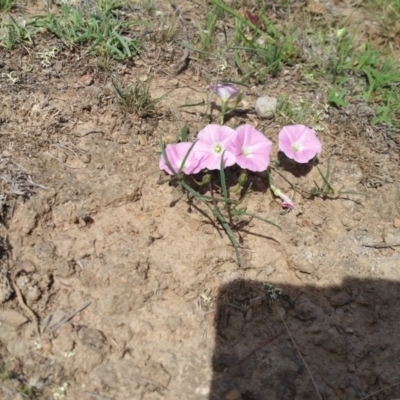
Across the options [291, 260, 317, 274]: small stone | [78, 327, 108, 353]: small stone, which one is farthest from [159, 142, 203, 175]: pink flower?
[78, 327, 108, 353]: small stone

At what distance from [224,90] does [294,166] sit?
1.75 ft

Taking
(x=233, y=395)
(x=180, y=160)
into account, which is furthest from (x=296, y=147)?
(x=233, y=395)

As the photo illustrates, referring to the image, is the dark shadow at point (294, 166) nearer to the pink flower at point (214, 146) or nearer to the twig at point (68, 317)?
the pink flower at point (214, 146)

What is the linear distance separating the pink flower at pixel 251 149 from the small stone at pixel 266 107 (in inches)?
12.4

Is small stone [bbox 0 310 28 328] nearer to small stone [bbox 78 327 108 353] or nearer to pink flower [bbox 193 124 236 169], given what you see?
small stone [bbox 78 327 108 353]

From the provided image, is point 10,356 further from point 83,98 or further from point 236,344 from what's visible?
point 83,98

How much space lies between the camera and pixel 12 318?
196 centimetres

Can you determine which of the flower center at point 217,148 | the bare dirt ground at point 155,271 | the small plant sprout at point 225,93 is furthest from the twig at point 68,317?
the small plant sprout at point 225,93

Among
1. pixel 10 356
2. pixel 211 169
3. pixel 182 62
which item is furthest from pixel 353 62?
Answer: pixel 10 356

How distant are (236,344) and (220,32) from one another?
1902 mm

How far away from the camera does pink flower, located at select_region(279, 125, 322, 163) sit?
252 centimetres

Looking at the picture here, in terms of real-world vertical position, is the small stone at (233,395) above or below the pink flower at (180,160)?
below

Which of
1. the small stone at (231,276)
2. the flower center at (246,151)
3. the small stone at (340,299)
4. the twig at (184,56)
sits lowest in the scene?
the small stone at (340,299)

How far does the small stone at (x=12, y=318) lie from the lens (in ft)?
6.40
